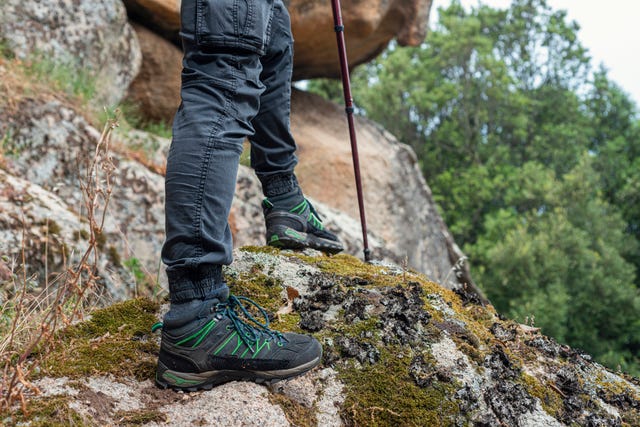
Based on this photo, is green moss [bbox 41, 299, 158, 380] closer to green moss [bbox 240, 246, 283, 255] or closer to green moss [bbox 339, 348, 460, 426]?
green moss [bbox 240, 246, 283, 255]

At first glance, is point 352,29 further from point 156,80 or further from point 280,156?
point 280,156

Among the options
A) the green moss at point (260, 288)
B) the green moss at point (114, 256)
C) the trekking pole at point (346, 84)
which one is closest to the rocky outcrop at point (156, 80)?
the green moss at point (114, 256)

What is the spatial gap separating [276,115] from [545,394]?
1720 mm

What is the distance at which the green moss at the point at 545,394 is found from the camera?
2.63 m

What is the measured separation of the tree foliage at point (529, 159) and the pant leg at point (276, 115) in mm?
16871

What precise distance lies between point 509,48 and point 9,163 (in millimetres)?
26760

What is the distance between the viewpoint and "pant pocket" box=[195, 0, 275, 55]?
7.59ft

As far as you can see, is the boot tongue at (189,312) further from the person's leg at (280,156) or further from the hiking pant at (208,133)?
the person's leg at (280,156)

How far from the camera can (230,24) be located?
7.66ft

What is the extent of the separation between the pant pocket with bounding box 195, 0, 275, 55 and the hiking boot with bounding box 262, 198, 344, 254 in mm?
1188

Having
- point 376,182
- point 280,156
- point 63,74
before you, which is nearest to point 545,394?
point 280,156

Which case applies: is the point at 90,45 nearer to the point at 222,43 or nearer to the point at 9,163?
the point at 9,163

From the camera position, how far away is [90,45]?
7.38m

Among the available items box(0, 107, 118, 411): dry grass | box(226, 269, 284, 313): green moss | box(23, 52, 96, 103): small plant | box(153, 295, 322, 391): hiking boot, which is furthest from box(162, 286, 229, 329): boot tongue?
box(23, 52, 96, 103): small plant
